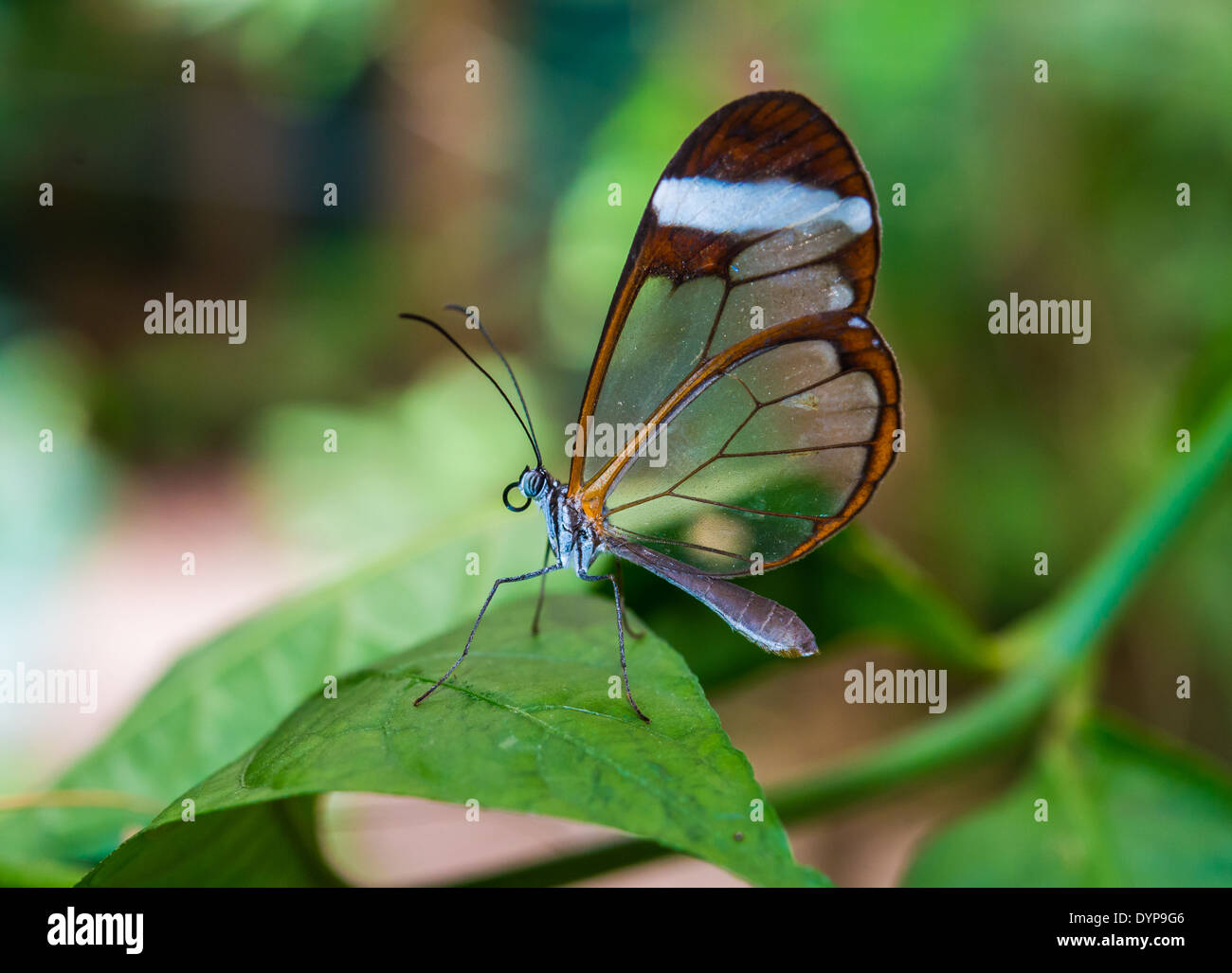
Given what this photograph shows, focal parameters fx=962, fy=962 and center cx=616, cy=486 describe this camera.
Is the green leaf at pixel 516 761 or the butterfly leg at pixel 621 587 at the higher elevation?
the butterfly leg at pixel 621 587

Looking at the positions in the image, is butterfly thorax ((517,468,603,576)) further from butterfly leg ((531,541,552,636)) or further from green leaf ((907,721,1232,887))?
green leaf ((907,721,1232,887))

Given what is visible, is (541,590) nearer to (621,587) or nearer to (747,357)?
(621,587)

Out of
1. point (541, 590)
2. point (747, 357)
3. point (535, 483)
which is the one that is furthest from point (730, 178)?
point (541, 590)

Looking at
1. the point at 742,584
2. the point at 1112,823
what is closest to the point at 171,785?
the point at 742,584

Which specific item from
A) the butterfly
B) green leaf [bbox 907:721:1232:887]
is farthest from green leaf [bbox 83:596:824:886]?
green leaf [bbox 907:721:1232:887]

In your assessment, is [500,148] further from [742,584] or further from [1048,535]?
[742,584]

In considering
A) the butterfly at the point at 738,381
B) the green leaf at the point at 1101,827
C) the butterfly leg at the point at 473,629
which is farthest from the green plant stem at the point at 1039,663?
the butterfly leg at the point at 473,629

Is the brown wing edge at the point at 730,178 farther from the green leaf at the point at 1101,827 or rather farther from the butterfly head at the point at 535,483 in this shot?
the green leaf at the point at 1101,827
